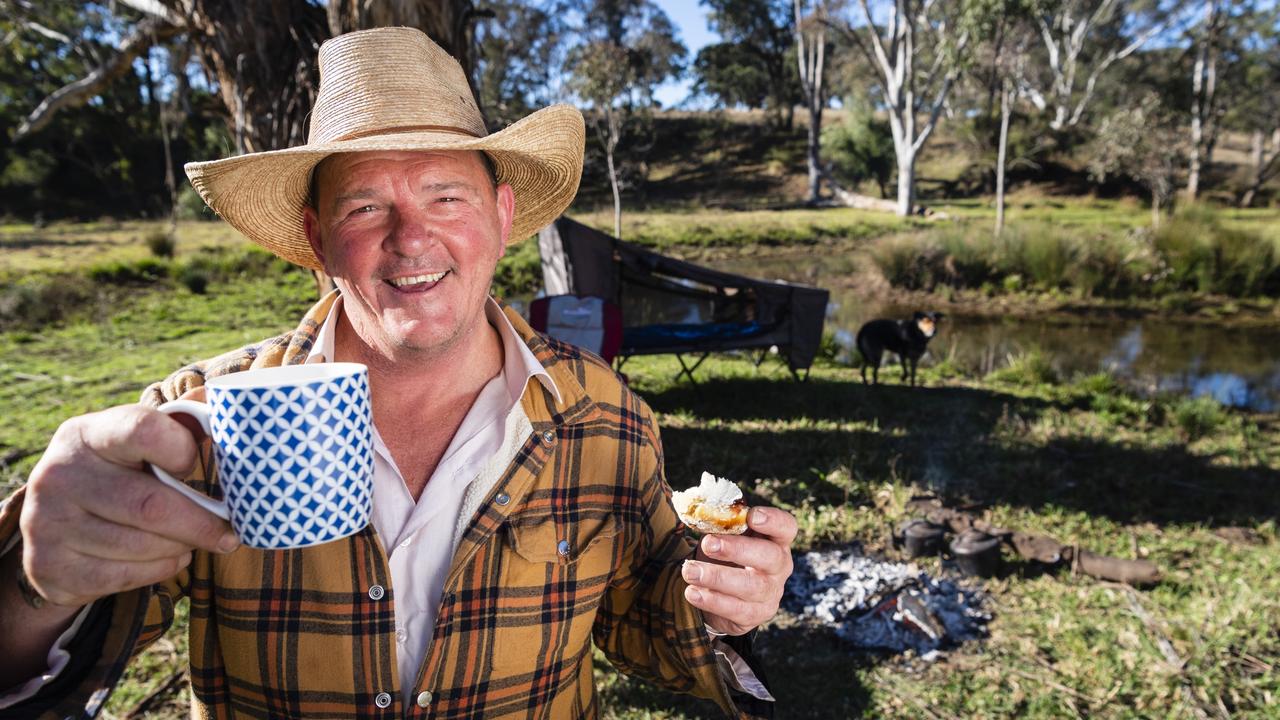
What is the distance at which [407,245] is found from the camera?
3.93 feet

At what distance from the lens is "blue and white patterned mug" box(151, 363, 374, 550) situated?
745mm

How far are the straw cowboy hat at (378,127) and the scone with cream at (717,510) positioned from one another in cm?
71

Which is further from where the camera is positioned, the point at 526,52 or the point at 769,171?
the point at 769,171

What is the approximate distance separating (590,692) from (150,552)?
0.95 metres

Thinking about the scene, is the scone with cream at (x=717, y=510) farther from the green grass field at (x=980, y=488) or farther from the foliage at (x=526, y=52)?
the foliage at (x=526, y=52)

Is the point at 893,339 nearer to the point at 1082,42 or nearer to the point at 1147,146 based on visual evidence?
the point at 1147,146

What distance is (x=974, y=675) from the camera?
113 inches

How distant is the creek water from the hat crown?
7.14 meters

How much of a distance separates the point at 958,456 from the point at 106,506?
5.43 m

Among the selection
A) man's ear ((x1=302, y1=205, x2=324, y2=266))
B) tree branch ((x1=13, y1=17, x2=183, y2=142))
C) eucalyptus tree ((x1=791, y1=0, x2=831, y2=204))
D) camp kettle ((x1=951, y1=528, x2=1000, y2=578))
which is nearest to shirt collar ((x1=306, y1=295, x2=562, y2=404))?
man's ear ((x1=302, y1=205, x2=324, y2=266))

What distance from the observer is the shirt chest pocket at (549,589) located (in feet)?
3.92

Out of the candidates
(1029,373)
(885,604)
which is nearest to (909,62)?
(1029,373)

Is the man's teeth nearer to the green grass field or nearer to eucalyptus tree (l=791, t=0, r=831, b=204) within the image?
the green grass field

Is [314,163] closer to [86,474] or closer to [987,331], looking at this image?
[86,474]
